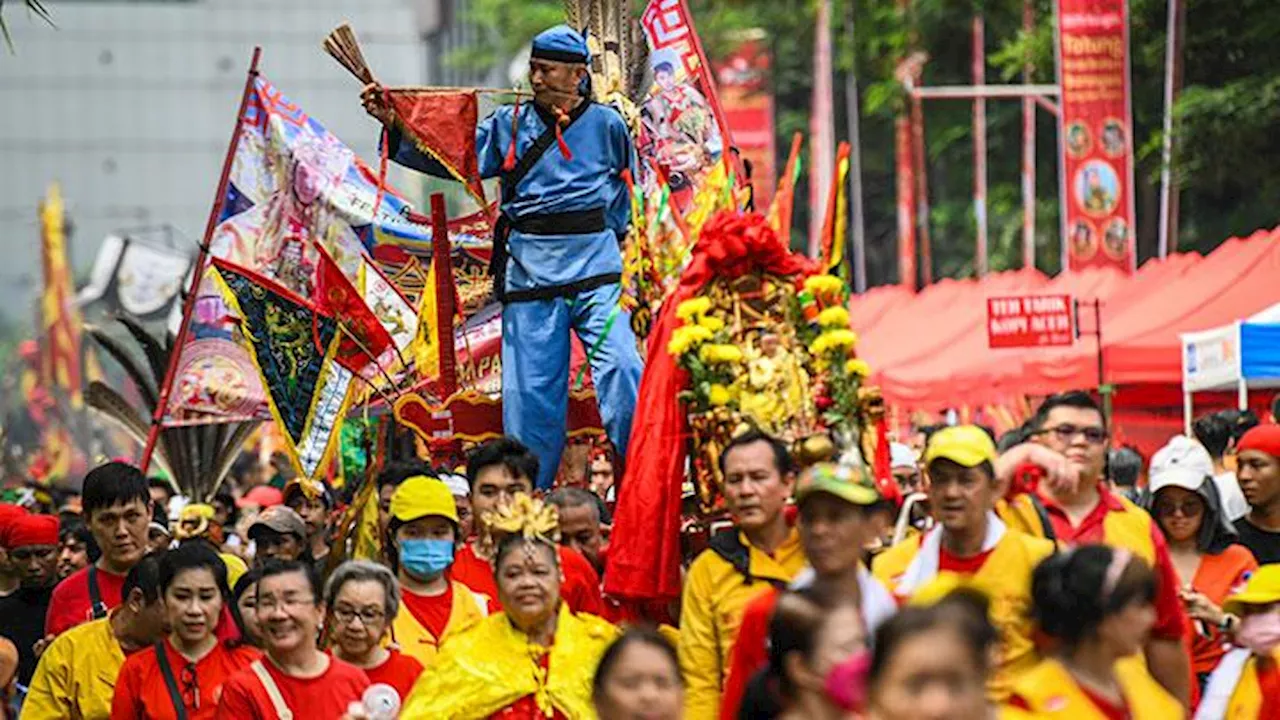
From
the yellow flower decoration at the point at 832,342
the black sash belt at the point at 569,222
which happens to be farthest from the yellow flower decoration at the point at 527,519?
the black sash belt at the point at 569,222

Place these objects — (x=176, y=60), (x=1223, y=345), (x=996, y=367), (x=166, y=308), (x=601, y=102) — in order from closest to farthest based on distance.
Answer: (x=601, y=102)
(x=1223, y=345)
(x=996, y=367)
(x=166, y=308)
(x=176, y=60)

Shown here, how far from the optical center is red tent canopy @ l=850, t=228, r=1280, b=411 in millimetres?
22547

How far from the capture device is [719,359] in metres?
9.59

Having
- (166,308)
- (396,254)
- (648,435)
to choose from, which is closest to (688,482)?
(648,435)

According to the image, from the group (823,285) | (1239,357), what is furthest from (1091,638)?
(1239,357)

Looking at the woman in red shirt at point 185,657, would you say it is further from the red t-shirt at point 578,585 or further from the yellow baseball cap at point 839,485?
the yellow baseball cap at point 839,485

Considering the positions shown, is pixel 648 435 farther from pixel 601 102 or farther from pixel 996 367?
pixel 996 367

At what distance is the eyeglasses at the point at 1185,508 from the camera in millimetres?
10695

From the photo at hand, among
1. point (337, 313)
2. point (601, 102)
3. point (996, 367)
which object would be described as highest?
point (601, 102)

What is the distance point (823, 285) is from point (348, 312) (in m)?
3.92

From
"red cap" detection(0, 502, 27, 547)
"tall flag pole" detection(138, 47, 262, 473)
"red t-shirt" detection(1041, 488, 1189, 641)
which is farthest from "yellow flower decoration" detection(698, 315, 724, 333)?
"tall flag pole" detection(138, 47, 262, 473)

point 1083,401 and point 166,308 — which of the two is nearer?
point 1083,401

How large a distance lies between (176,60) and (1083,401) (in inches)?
3762

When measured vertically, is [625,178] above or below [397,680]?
above
